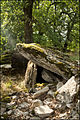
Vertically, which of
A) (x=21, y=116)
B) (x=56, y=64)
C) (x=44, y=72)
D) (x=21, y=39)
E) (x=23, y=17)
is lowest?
(x=21, y=116)

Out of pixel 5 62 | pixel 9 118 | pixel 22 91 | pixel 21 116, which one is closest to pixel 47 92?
pixel 22 91

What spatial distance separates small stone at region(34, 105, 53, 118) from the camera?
3.92 metres

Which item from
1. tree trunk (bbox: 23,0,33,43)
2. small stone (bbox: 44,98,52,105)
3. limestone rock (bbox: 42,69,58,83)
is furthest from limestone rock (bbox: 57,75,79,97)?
tree trunk (bbox: 23,0,33,43)

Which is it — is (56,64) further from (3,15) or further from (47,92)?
(3,15)

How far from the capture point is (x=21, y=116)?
159 inches

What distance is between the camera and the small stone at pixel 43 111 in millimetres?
3915

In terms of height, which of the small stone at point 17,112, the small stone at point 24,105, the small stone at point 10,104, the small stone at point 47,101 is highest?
the small stone at point 47,101

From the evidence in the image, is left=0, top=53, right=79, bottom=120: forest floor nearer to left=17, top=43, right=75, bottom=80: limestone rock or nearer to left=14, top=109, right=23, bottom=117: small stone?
left=14, top=109, right=23, bottom=117: small stone

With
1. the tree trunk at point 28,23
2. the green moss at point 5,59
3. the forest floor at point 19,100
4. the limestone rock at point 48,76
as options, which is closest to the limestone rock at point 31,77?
the forest floor at point 19,100

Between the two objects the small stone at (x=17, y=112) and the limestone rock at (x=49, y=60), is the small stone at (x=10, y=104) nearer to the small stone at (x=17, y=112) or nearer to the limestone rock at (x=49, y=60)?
the small stone at (x=17, y=112)

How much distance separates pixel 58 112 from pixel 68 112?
348 millimetres

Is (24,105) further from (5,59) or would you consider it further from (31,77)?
(5,59)

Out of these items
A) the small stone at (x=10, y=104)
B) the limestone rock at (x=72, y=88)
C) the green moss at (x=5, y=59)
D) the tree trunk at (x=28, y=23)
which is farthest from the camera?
the green moss at (x=5, y=59)

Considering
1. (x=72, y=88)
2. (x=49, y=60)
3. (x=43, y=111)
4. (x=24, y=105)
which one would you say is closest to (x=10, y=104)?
(x=24, y=105)
